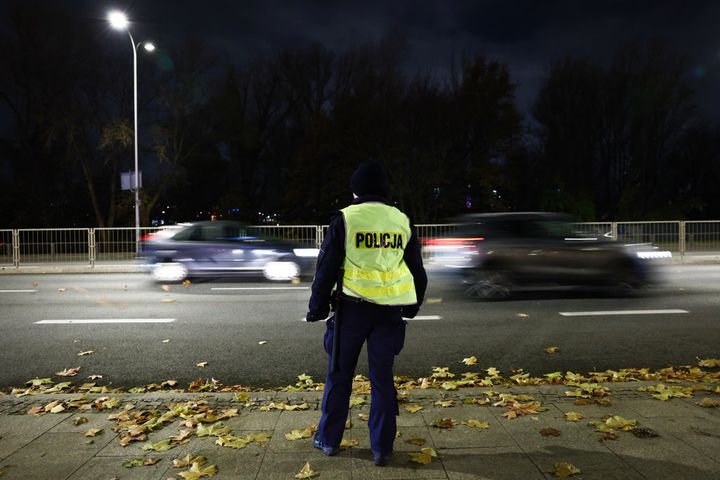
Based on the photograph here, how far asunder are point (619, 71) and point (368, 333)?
47.8 meters

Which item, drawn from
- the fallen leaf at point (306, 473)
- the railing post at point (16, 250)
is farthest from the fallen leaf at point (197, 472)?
the railing post at point (16, 250)

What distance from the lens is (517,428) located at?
409 centimetres

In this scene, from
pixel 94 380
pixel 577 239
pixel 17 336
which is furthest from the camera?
pixel 577 239

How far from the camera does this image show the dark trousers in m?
3.57

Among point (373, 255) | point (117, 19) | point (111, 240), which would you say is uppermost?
point (117, 19)

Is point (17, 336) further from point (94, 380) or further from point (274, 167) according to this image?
point (274, 167)

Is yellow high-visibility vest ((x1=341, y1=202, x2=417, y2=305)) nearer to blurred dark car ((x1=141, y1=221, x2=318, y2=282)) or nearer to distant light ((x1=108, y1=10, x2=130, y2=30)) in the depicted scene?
blurred dark car ((x1=141, y1=221, x2=318, y2=282))

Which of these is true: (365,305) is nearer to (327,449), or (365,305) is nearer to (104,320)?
(327,449)

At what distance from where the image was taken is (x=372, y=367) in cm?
361

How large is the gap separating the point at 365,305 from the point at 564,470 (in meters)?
1.55

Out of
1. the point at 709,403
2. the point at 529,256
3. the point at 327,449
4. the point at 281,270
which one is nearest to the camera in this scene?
the point at 327,449

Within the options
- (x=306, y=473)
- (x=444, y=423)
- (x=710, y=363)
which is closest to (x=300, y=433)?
(x=306, y=473)

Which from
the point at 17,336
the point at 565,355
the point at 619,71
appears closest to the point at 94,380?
the point at 17,336

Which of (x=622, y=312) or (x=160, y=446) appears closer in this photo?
(x=160, y=446)
